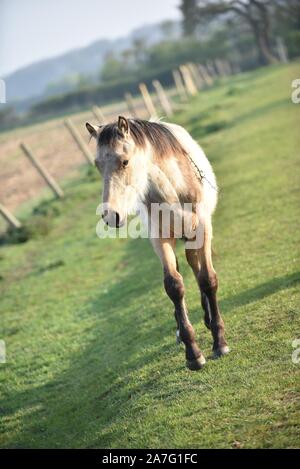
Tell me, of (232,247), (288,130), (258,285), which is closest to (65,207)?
(288,130)

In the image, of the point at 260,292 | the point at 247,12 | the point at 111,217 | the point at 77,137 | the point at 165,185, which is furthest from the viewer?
the point at 247,12

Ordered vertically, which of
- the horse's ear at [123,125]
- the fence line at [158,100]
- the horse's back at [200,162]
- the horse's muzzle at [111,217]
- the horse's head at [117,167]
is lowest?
the fence line at [158,100]

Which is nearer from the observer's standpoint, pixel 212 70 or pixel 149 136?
pixel 149 136

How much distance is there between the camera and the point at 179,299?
6418 millimetres

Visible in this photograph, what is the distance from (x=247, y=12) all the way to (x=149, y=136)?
207 feet

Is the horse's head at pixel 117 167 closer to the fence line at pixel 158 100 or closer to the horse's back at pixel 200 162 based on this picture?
the horse's back at pixel 200 162

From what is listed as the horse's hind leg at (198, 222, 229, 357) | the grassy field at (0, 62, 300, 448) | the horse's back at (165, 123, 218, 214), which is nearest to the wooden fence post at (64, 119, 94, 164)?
the grassy field at (0, 62, 300, 448)

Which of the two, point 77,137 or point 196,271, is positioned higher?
point 196,271

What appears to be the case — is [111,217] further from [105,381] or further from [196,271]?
[105,381]

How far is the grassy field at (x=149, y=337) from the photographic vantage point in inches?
217

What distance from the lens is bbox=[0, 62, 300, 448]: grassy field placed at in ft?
18.0

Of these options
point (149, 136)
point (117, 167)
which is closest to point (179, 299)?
point (117, 167)

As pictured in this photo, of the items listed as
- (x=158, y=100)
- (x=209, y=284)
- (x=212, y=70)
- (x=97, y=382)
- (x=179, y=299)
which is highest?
(x=179, y=299)

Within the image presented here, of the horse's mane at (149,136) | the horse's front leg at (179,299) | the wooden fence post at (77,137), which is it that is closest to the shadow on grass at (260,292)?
the horse's front leg at (179,299)
